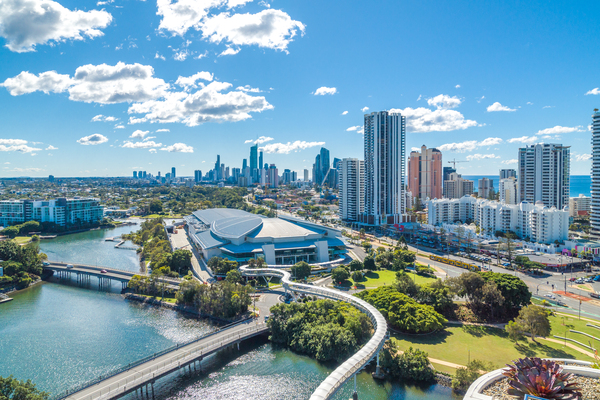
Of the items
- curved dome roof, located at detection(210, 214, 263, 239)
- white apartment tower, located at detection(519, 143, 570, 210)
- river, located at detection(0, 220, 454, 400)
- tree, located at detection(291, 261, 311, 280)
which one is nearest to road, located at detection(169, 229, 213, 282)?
curved dome roof, located at detection(210, 214, 263, 239)

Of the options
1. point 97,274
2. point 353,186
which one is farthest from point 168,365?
point 353,186

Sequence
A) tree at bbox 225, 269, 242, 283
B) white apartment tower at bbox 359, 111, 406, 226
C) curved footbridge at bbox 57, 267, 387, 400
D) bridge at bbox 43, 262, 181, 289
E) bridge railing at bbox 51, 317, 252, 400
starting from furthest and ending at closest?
white apartment tower at bbox 359, 111, 406, 226
bridge at bbox 43, 262, 181, 289
tree at bbox 225, 269, 242, 283
bridge railing at bbox 51, 317, 252, 400
curved footbridge at bbox 57, 267, 387, 400

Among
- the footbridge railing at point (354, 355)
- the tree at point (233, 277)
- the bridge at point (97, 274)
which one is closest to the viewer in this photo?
the footbridge railing at point (354, 355)

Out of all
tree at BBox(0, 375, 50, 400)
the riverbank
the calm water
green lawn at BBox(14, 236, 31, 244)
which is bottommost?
the riverbank

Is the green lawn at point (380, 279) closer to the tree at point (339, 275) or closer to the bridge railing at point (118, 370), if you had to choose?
the tree at point (339, 275)

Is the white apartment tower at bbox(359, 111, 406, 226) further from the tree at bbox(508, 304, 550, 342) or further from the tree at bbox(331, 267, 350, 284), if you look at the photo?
the tree at bbox(508, 304, 550, 342)

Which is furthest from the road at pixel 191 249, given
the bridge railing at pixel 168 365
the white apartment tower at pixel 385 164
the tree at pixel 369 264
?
the white apartment tower at pixel 385 164

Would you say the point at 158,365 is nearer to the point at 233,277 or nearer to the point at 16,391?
the point at 16,391
